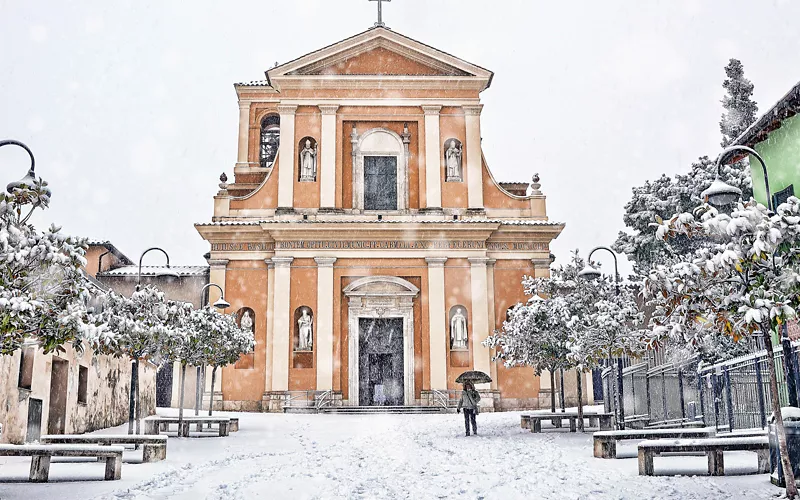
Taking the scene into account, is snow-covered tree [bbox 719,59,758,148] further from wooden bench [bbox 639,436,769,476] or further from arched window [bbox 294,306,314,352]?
wooden bench [bbox 639,436,769,476]

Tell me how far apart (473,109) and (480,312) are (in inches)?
298

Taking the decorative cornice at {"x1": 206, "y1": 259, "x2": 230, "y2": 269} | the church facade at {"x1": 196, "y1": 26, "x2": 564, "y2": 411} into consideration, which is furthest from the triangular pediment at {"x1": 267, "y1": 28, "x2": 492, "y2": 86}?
the decorative cornice at {"x1": 206, "y1": 259, "x2": 230, "y2": 269}

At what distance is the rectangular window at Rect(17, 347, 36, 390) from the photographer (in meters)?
12.7

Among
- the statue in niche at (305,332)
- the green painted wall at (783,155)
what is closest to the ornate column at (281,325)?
the statue in niche at (305,332)

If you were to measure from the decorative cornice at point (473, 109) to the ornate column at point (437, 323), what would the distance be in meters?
5.65

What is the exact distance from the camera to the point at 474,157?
27.8 m

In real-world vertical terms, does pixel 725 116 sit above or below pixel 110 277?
above

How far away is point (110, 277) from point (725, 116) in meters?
26.3

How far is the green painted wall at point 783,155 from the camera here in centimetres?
1366

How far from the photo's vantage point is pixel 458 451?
1234cm

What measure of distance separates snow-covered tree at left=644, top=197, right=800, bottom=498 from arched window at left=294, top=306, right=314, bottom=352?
63.8ft

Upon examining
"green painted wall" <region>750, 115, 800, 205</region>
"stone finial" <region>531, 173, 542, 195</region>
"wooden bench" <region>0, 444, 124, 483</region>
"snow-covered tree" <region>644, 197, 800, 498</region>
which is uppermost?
"stone finial" <region>531, 173, 542, 195</region>

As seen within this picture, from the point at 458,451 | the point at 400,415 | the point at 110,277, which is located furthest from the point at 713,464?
the point at 110,277

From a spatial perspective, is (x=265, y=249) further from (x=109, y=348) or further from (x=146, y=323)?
(x=109, y=348)
